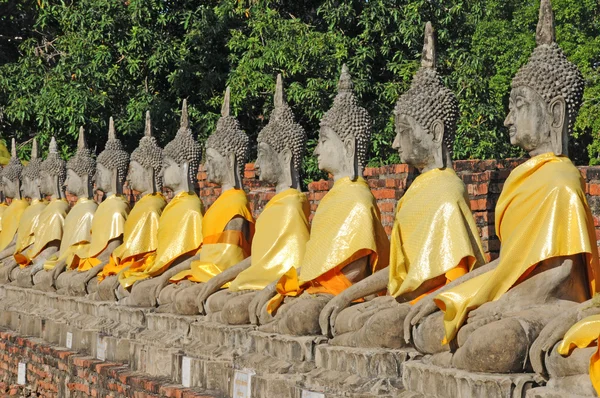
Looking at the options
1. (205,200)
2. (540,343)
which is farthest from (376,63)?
(540,343)

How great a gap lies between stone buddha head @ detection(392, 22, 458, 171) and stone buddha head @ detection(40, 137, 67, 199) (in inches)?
312

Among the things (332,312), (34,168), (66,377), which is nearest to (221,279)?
(332,312)

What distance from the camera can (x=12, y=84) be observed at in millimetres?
15375

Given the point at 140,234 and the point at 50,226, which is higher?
A: the point at 50,226

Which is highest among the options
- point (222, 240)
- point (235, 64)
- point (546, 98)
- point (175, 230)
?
point (235, 64)

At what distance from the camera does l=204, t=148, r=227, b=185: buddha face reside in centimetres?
893

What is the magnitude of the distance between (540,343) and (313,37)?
856cm

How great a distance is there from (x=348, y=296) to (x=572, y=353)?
221 cm

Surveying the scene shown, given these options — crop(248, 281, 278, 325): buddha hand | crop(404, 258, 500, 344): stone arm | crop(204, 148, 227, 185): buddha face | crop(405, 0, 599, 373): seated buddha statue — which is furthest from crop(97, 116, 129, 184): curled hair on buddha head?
crop(405, 0, 599, 373): seated buddha statue

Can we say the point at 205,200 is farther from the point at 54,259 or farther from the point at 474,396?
the point at 474,396

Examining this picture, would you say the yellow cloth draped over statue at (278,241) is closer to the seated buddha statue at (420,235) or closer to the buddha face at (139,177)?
the seated buddha statue at (420,235)

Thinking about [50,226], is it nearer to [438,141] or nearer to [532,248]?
[438,141]

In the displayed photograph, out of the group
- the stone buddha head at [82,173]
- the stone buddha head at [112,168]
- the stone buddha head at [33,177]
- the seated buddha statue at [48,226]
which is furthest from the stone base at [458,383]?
the stone buddha head at [33,177]

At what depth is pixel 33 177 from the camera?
14.3m
